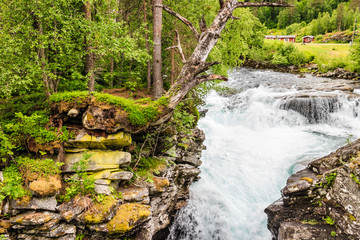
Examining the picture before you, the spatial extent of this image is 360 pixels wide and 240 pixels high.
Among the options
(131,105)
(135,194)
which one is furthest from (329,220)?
(131,105)

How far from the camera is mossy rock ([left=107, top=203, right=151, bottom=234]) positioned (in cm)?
506

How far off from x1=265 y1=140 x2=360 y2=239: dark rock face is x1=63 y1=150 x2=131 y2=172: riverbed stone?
558cm

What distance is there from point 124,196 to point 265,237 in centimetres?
604

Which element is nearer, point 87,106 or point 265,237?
point 87,106

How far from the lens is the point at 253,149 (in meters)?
12.9

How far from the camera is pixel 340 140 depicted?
42.6 ft

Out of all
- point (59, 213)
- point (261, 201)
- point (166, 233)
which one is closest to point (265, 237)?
point (261, 201)

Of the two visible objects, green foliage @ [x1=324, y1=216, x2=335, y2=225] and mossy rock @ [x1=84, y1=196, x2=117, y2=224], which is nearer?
mossy rock @ [x1=84, y1=196, x2=117, y2=224]

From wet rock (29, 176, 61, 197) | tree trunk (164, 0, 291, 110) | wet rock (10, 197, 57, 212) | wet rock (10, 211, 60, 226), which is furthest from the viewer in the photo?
tree trunk (164, 0, 291, 110)

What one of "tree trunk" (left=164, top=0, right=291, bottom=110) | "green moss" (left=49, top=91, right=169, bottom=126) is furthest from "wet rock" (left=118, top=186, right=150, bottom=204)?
"tree trunk" (left=164, top=0, right=291, bottom=110)

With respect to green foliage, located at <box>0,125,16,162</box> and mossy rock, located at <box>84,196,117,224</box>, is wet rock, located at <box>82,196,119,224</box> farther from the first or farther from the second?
green foliage, located at <box>0,125,16,162</box>

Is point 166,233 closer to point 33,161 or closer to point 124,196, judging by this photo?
point 124,196

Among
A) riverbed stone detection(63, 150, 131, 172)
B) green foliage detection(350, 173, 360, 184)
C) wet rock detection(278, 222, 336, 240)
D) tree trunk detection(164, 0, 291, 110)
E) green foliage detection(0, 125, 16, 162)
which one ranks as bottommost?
wet rock detection(278, 222, 336, 240)

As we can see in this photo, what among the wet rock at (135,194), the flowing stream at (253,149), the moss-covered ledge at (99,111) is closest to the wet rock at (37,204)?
the wet rock at (135,194)
